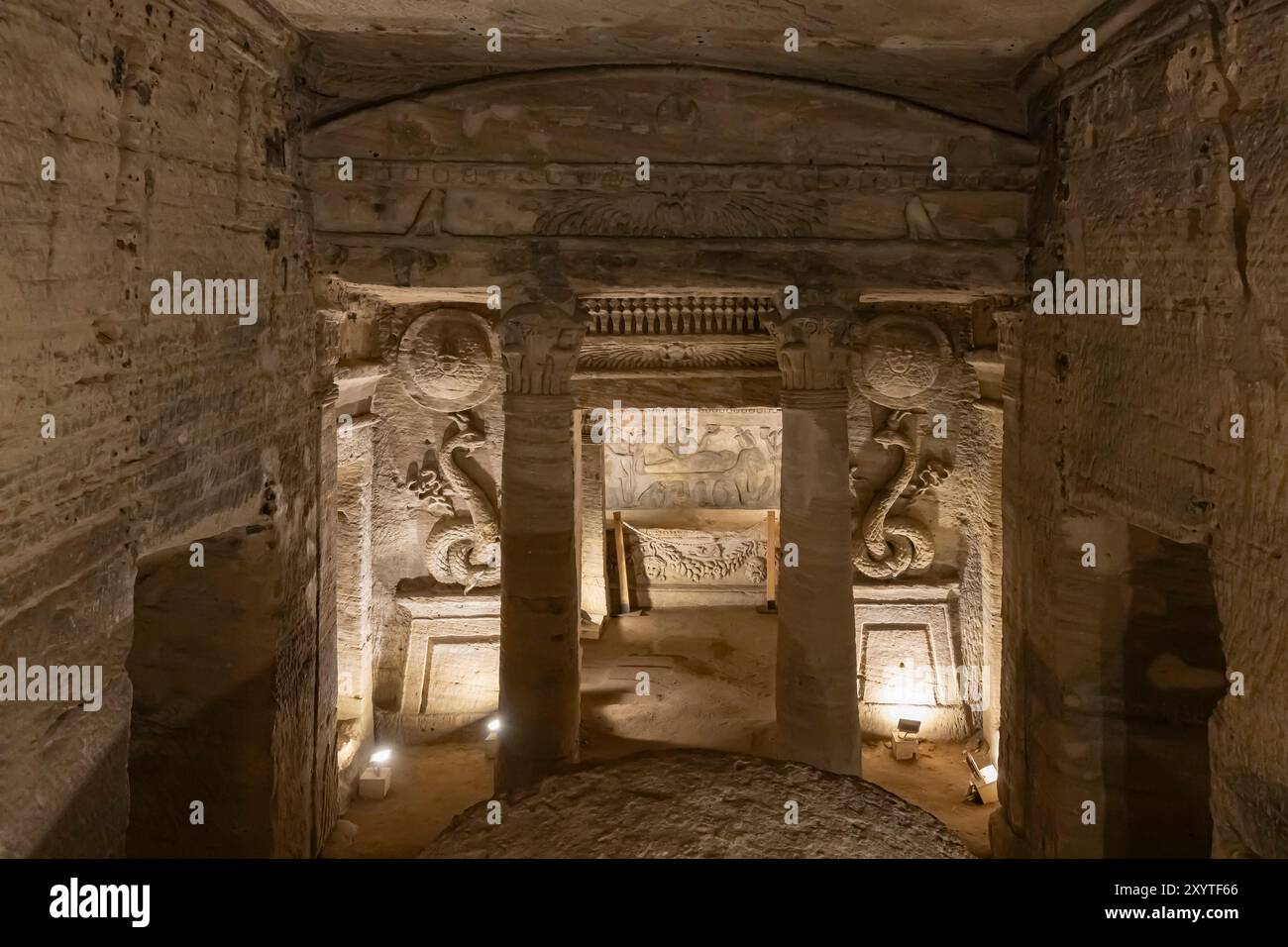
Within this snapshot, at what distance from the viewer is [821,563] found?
21.8 ft

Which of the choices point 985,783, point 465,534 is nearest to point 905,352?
point 985,783

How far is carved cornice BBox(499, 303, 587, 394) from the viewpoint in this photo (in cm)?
639

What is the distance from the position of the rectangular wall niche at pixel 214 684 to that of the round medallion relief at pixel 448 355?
3.16m

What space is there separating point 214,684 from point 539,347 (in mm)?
3109

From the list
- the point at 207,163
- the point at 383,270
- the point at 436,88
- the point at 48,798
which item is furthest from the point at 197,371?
the point at 436,88

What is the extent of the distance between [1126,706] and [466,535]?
5899 mm

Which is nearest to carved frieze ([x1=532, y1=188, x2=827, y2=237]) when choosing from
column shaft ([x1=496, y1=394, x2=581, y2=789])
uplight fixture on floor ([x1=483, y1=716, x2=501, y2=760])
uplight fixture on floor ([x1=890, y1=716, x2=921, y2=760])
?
column shaft ([x1=496, y1=394, x2=581, y2=789])

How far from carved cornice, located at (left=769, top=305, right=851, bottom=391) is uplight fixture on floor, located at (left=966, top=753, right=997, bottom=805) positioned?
412 cm

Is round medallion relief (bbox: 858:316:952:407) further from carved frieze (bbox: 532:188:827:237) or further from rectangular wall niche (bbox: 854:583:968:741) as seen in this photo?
carved frieze (bbox: 532:188:827:237)

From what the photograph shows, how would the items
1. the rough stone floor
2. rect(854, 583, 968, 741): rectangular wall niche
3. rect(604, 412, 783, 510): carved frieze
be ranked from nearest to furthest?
the rough stone floor
rect(854, 583, 968, 741): rectangular wall niche
rect(604, 412, 783, 510): carved frieze

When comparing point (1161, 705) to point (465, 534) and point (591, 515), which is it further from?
point (465, 534)

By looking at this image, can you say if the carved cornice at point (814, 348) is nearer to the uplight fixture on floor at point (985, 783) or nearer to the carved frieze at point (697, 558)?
the uplight fixture on floor at point (985, 783)

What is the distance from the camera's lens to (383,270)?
627 centimetres
